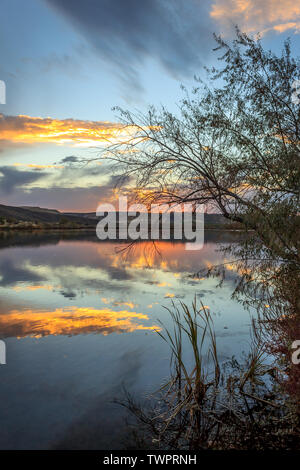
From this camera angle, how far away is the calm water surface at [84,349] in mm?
5676

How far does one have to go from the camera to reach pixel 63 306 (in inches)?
551

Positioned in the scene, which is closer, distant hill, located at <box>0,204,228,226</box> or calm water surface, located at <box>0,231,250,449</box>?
calm water surface, located at <box>0,231,250,449</box>

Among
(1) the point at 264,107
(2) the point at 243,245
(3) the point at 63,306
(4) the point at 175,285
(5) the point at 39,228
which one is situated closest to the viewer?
(2) the point at 243,245

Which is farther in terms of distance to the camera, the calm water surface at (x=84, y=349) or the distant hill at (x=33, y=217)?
the distant hill at (x=33, y=217)

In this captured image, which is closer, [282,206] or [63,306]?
[282,206]

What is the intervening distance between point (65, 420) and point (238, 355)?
174 inches

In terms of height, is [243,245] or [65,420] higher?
[243,245]

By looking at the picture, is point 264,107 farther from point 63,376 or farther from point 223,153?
point 63,376

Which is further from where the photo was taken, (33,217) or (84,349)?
(33,217)

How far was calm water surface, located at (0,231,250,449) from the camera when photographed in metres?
5.68

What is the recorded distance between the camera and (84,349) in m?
9.08

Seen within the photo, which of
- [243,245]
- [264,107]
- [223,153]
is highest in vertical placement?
[264,107]

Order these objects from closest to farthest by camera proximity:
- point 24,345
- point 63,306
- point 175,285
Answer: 1. point 24,345
2. point 63,306
3. point 175,285
